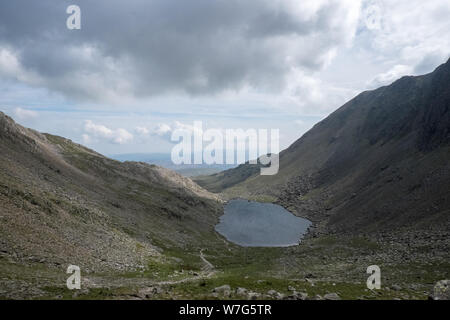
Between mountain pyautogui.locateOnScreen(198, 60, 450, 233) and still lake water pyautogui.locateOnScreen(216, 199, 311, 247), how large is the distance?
9.62m

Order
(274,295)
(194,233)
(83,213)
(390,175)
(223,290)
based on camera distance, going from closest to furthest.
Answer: (274,295) < (223,290) < (83,213) < (194,233) < (390,175)

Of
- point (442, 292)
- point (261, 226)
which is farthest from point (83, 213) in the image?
point (261, 226)

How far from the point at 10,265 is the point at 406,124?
6739 inches

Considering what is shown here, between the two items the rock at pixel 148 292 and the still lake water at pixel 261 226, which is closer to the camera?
the rock at pixel 148 292

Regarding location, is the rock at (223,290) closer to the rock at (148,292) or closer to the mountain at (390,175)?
the rock at (148,292)

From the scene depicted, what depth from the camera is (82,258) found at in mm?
37031

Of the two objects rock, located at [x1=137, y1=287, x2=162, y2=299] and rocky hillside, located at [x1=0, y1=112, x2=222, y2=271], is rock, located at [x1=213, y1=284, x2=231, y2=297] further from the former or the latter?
rocky hillside, located at [x1=0, y1=112, x2=222, y2=271]

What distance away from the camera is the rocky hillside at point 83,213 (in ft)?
120

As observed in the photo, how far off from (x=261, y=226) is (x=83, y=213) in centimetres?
7936

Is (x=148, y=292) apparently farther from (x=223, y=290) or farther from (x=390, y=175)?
(x=390, y=175)

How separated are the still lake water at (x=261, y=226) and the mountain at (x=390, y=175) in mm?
9622

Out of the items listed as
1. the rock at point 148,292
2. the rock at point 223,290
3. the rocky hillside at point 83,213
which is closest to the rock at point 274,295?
the rock at point 223,290

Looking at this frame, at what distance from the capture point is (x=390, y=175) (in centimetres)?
10588
